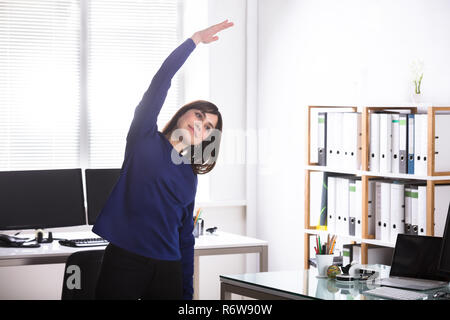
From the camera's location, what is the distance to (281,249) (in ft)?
17.1

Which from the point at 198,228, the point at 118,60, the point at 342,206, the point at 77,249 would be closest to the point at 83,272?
the point at 77,249

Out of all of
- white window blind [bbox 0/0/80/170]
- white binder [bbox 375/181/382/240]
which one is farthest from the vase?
white window blind [bbox 0/0/80/170]

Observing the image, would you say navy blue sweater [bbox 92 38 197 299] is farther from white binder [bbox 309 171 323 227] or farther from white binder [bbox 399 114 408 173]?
white binder [bbox 309 171 323 227]

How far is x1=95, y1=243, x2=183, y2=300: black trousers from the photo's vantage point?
2549 mm

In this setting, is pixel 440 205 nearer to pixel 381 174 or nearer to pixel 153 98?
pixel 381 174

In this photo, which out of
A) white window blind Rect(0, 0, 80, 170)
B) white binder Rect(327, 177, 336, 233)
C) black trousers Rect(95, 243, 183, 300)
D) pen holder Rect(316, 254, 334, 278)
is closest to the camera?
black trousers Rect(95, 243, 183, 300)

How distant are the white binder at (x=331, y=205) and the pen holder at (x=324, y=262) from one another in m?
1.06

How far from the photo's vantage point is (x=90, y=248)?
13.2 ft

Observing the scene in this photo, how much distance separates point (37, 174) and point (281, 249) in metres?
1.88

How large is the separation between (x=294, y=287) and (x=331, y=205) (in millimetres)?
1359

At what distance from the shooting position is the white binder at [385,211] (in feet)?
12.5

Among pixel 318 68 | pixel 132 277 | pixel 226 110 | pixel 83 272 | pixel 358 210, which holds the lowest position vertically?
pixel 83 272

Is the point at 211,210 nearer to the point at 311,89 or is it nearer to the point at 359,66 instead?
the point at 311,89
